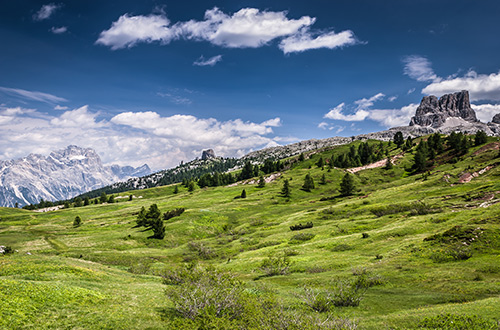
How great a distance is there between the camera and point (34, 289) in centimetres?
1952

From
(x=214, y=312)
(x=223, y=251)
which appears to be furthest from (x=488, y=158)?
(x=214, y=312)

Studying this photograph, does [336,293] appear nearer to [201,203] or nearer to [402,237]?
[402,237]

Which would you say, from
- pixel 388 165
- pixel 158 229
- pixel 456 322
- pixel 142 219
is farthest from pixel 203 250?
pixel 388 165

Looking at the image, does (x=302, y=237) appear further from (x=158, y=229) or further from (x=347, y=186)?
(x=347, y=186)

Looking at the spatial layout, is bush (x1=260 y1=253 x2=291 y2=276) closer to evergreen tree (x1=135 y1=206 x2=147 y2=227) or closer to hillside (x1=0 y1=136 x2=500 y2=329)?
hillside (x1=0 y1=136 x2=500 y2=329)

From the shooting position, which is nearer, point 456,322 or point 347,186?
point 456,322

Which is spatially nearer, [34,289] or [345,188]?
[34,289]

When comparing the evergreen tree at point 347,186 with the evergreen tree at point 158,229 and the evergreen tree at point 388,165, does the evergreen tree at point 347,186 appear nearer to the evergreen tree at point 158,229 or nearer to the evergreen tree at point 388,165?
the evergreen tree at point 388,165

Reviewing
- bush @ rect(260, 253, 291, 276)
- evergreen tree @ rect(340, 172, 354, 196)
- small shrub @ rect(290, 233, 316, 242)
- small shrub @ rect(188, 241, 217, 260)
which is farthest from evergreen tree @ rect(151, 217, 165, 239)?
evergreen tree @ rect(340, 172, 354, 196)

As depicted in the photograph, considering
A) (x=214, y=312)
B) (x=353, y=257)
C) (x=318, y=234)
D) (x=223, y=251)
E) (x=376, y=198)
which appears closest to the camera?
(x=214, y=312)

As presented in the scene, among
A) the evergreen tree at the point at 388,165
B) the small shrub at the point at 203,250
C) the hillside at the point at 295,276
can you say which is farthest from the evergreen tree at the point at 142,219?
the evergreen tree at the point at 388,165

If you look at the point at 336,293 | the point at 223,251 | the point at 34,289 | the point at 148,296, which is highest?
the point at 34,289

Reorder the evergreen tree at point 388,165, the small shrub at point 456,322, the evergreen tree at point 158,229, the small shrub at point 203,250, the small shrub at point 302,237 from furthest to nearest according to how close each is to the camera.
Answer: the evergreen tree at point 388,165 < the evergreen tree at point 158,229 < the small shrub at point 203,250 < the small shrub at point 302,237 < the small shrub at point 456,322

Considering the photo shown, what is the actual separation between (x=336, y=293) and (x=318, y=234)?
36.4 meters
